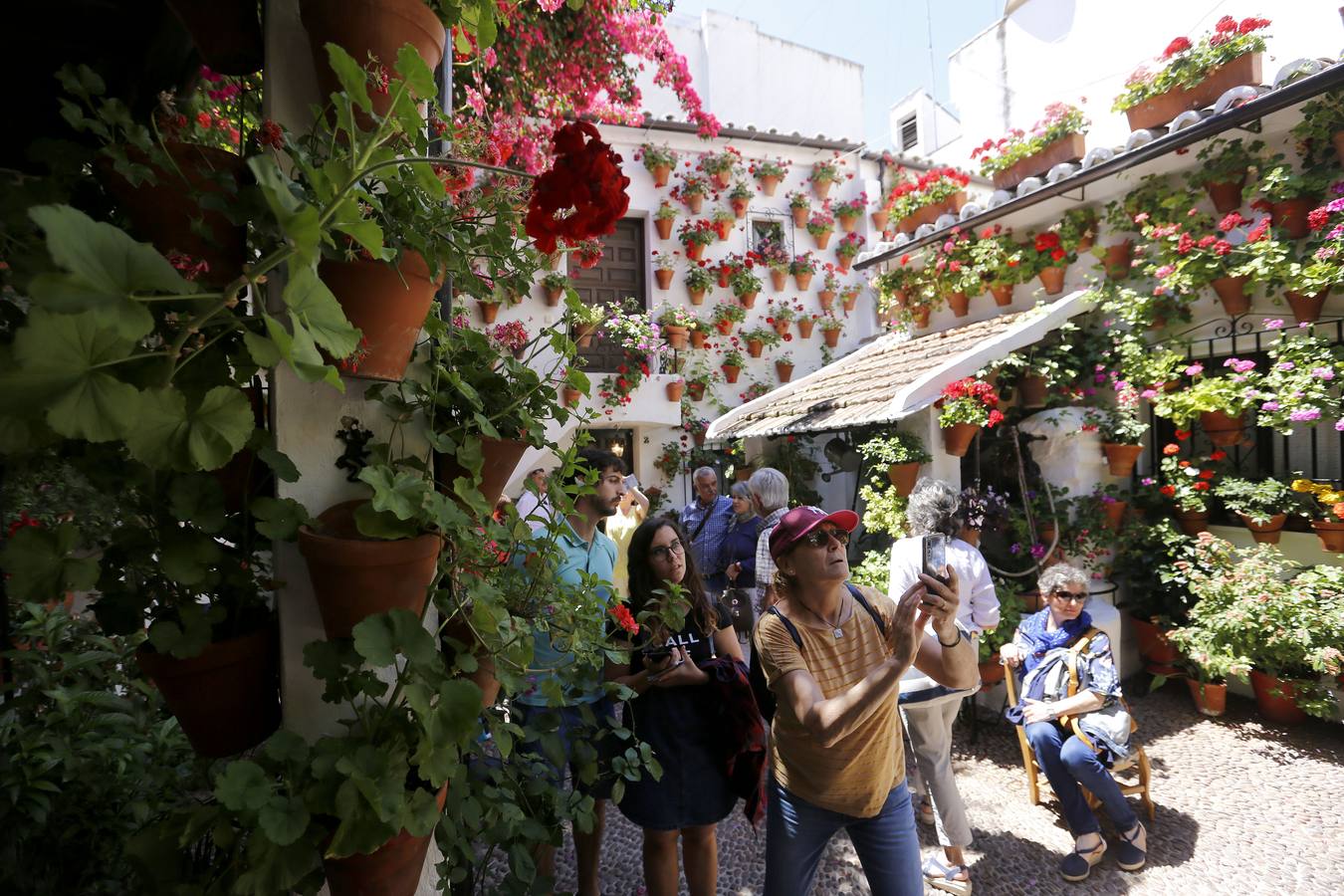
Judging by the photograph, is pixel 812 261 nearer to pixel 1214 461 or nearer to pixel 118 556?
pixel 1214 461

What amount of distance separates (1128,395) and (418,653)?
5460 mm

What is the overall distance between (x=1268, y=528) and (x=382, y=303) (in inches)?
218

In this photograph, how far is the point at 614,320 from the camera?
6406 mm

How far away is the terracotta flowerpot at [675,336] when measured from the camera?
8398mm

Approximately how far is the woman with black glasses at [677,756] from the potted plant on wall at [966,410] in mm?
3146

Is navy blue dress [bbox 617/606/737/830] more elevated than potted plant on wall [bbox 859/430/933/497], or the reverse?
potted plant on wall [bbox 859/430/933/497]

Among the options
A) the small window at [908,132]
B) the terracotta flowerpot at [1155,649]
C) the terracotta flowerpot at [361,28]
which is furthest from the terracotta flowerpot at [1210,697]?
the small window at [908,132]

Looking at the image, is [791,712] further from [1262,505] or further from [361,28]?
[1262,505]

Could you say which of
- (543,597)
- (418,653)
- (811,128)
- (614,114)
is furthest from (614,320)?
(811,128)

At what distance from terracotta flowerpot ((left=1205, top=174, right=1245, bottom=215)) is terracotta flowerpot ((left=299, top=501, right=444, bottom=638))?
5.81m

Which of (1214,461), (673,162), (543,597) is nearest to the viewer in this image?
(543,597)

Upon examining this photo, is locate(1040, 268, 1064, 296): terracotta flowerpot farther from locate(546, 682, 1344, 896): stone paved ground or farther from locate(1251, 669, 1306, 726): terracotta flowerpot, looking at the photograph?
locate(546, 682, 1344, 896): stone paved ground

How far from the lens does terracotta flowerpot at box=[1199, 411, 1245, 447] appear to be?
4.40 meters

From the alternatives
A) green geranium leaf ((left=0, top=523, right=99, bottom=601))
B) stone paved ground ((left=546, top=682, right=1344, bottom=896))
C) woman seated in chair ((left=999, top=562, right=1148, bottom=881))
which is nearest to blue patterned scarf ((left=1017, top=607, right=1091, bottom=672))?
woman seated in chair ((left=999, top=562, right=1148, bottom=881))
